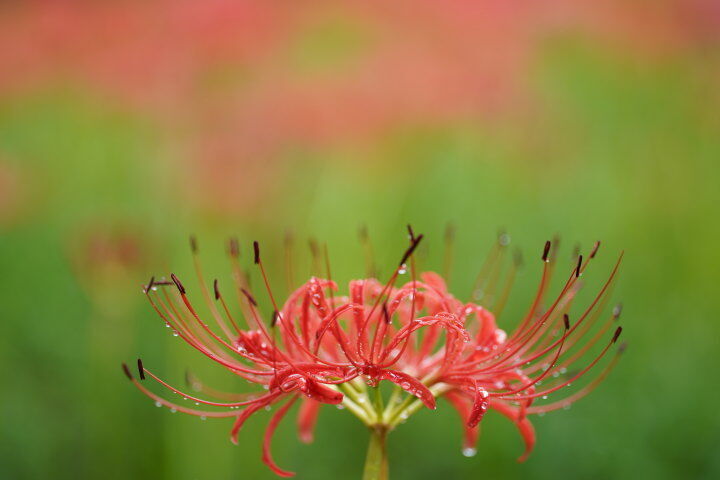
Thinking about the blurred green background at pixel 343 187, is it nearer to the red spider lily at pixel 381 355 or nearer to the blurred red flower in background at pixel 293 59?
the blurred red flower in background at pixel 293 59

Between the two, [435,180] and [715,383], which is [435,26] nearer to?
[435,180]

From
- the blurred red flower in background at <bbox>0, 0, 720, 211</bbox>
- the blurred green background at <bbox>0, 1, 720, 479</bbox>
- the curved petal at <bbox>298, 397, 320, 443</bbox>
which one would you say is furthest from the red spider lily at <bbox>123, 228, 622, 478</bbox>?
the blurred red flower in background at <bbox>0, 0, 720, 211</bbox>

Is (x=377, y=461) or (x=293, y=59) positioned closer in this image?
(x=377, y=461)

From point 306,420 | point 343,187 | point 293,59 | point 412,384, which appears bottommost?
point 306,420

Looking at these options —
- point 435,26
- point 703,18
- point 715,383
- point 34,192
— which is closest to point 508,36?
point 435,26

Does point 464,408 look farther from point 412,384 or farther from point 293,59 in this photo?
point 293,59

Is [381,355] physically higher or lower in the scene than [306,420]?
higher

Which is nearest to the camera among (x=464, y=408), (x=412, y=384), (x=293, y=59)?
(x=412, y=384)

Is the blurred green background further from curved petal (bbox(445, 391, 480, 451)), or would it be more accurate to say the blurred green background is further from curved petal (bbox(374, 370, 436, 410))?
curved petal (bbox(374, 370, 436, 410))

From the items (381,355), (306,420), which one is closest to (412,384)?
(381,355)
